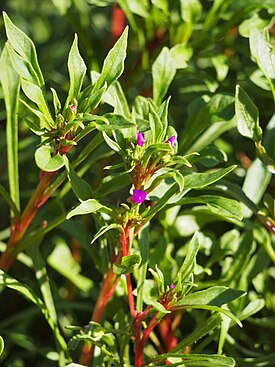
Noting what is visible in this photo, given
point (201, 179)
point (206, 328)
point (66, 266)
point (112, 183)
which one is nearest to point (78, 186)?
point (112, 183)

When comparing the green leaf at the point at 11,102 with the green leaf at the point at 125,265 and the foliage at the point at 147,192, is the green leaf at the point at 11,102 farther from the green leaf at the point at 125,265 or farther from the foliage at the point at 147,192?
the green leaf at the point at 125,265

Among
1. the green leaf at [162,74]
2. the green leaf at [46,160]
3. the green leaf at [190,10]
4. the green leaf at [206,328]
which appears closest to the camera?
the green leaf at [46,160]

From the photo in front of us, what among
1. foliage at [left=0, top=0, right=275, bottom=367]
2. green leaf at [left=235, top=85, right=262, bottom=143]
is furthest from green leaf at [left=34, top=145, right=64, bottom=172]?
green leaf at [left=235, top=85, right=262, bottom=143]

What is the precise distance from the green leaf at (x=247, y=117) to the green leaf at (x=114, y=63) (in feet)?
0.68

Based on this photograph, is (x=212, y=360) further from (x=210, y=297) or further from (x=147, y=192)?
(x=147, y=192)

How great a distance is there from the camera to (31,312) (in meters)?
1.28

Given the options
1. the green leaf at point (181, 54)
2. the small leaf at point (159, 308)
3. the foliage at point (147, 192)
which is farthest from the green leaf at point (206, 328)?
the green leaf at point (181, 54)

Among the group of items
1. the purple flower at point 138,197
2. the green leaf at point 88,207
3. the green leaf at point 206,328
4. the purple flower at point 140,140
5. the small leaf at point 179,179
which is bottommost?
the green leaf at point 206,328

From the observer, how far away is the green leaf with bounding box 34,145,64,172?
845 mm

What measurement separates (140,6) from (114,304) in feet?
1.69

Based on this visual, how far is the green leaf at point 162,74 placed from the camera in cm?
111

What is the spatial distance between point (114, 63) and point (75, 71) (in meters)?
0.05

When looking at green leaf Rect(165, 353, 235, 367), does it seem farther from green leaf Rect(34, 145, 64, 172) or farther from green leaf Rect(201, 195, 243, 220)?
green leaf Rect(34, 145, 64, 172)

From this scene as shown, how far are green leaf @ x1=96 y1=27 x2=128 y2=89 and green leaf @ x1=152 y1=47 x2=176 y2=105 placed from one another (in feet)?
0.58
